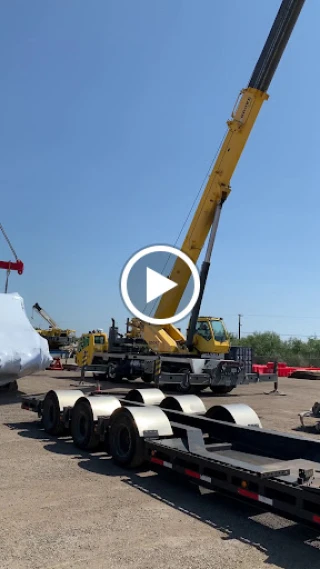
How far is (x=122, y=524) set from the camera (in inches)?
191

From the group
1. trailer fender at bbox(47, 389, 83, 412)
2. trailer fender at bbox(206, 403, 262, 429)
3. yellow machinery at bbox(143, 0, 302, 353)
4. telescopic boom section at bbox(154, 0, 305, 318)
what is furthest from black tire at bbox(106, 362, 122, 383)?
trailer fender at bbox(206, 403, 262, 429)

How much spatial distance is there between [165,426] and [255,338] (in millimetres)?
53375

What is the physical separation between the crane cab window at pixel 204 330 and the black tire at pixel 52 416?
31.0 ft

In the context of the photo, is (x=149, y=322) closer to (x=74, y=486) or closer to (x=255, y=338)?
(x=74, y=486)

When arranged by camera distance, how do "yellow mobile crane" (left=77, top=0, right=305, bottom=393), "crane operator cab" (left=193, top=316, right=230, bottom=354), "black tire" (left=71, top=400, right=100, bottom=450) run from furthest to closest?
"crane operator cab" (left=193, top=316, right=230, bottom=354) → "yellow mobile crane" (left=77, top=0, right=305, bottom=393) → "black tire" (left=71, top=400, right=100, bottom=450)

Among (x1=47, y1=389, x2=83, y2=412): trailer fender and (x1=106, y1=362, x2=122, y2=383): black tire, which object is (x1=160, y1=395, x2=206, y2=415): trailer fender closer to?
(x1=47, y1=389, x2=83, y2=412): trailer fender

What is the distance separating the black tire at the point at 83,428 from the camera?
762cm

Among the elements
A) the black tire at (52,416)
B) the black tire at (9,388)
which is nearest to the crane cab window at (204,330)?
the black tire at (9,388)

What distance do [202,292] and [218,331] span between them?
1.76 meters

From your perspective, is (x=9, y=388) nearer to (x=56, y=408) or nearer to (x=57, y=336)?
(x=56, y=408)

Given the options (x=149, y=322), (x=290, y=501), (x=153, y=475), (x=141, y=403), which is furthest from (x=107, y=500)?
(x=149, y=322)

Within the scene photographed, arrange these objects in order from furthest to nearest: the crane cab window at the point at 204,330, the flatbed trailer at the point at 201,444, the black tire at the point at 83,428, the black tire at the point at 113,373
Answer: the black tire at the point at 113,373, the crane cab window at the point at 204,330, the black tire at the point at 83,428, the flatbed trailer at the point at 201,444

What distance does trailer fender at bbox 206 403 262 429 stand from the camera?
766cm

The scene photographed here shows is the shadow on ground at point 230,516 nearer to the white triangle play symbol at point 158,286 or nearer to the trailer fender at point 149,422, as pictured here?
the trailer fender at point 149,422
